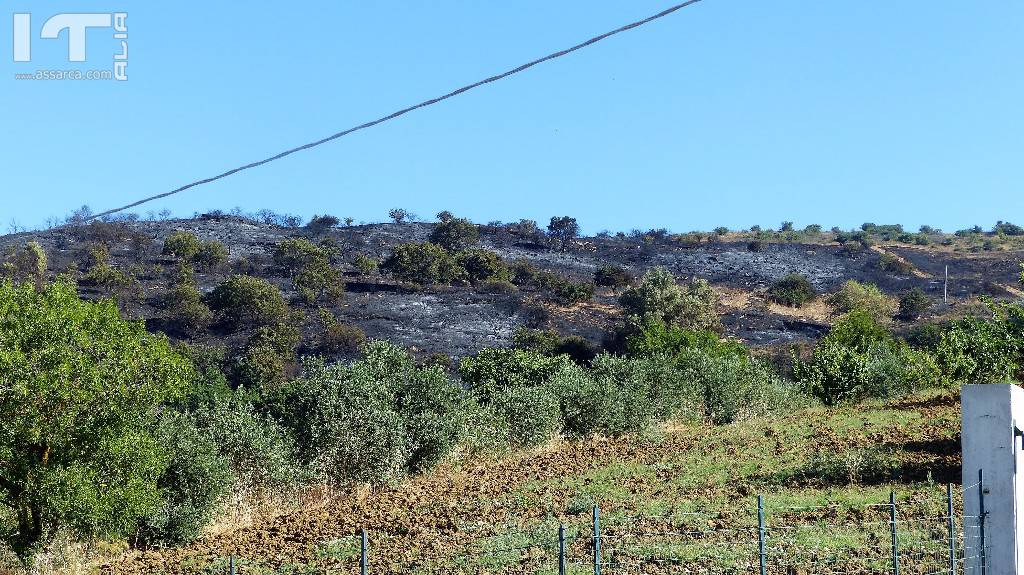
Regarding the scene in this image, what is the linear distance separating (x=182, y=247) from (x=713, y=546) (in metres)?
91.5

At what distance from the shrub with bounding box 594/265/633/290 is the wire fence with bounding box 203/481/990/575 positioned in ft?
270

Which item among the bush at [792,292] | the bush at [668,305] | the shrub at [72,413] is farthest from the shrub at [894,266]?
the shrub at [72,413]

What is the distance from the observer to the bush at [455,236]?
4611 inches

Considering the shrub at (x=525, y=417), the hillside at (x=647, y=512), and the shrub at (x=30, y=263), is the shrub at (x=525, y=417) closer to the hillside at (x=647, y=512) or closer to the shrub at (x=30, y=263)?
the hillside at (x=647, y=512)

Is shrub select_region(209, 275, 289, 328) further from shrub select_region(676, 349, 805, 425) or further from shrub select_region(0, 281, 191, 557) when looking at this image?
shrub select_region(0, 281, 191, 557)

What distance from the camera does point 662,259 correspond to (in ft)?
408

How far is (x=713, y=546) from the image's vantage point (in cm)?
1873

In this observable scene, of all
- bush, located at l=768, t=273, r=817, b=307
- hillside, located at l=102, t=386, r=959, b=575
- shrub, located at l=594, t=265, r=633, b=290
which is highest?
shrub, located at l=594, t=265, r=633, b=290

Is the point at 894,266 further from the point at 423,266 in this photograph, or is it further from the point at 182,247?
the point at 182,247

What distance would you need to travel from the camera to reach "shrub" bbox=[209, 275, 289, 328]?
81.1 metres

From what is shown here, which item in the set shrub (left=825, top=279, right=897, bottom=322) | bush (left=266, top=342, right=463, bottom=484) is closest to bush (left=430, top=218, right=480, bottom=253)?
shrub (left=825, top=279, right=897, bottom=322)

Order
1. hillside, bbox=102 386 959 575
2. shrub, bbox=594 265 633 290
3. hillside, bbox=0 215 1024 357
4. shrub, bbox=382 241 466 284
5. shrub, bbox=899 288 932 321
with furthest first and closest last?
shrub, bbox=594 265 633 290 → shrub, bbox=382 241 466 284 → shrub, bbox=899 288 932 321 → hillside, bbox=0 215 1024 357 → hillside, bbox=102 386 959 575

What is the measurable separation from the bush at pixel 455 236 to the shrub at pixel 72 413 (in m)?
95.5

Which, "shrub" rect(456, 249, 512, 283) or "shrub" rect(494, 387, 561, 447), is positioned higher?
"shrub" rect(456, 249, 512, 283)
